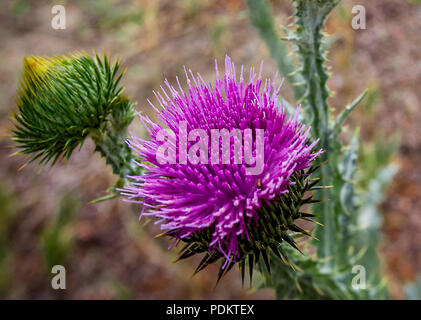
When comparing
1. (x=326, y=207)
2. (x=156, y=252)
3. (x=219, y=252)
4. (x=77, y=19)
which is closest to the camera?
(x=219, y=252)

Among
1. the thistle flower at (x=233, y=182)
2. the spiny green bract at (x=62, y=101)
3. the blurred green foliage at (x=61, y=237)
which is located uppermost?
the spiny green bract at (x=62, y=101)

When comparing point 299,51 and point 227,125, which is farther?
point 299,51

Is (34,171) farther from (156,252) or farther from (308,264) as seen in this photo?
(308,264)

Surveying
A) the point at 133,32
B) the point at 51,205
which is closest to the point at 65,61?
the point at 51,205

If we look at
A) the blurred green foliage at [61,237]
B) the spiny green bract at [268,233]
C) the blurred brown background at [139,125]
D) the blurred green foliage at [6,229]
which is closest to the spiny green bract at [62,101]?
the spiny green bract at [268,233]

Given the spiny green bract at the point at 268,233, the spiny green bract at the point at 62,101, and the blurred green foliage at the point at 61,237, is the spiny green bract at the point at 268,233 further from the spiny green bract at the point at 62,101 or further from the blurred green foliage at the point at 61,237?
the blurred green foliage at the point at 61,237

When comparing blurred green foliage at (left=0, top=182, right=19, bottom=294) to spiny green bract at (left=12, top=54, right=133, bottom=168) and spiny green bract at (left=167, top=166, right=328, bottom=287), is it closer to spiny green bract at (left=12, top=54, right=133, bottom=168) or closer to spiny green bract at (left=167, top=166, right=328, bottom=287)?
spiny green bract at (left=12, top=54, right=133, bottom=168)
